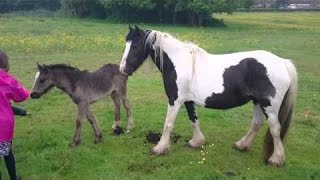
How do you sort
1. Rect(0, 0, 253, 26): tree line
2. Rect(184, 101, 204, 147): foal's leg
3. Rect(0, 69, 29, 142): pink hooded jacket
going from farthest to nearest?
Rect(0, 0, 253, 26): tree line, Rect(184, 101, 204, 147): foal's leg, Rect(0, 69, 29, 142): pink hooded jacket

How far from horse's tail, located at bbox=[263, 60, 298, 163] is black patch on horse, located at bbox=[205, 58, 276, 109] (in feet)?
1.10

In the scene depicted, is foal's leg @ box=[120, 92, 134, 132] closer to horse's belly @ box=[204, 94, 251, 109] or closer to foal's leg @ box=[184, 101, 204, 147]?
foal's leg @ box=[184, 101, 204, 147]

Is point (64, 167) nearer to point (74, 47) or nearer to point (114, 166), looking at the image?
point (114, 166)

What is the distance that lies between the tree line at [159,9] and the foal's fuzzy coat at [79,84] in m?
36.4

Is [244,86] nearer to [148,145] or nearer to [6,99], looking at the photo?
[148,145]

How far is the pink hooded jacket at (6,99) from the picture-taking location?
6.58 metres

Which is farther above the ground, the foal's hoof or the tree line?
the foal's hoof

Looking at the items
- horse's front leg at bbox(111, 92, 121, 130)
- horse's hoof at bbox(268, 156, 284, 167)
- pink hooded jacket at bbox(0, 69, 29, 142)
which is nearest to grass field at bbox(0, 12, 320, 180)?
horse's hoof at bbox(268, 156, 284, 167)

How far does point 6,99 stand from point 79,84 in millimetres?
2213

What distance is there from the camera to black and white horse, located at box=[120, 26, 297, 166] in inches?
304

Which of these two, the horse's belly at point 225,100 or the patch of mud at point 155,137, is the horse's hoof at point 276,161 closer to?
the horse's belly at point 225,100

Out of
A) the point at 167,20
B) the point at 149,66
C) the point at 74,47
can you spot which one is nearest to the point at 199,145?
the point at 149,66

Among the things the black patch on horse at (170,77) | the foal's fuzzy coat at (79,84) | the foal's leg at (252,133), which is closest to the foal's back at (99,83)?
the foal's fuzzy coat at (79,84)

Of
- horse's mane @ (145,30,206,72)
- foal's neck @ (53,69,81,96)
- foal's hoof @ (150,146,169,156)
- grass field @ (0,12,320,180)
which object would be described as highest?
horse's mane @ (145,30,206,72)
